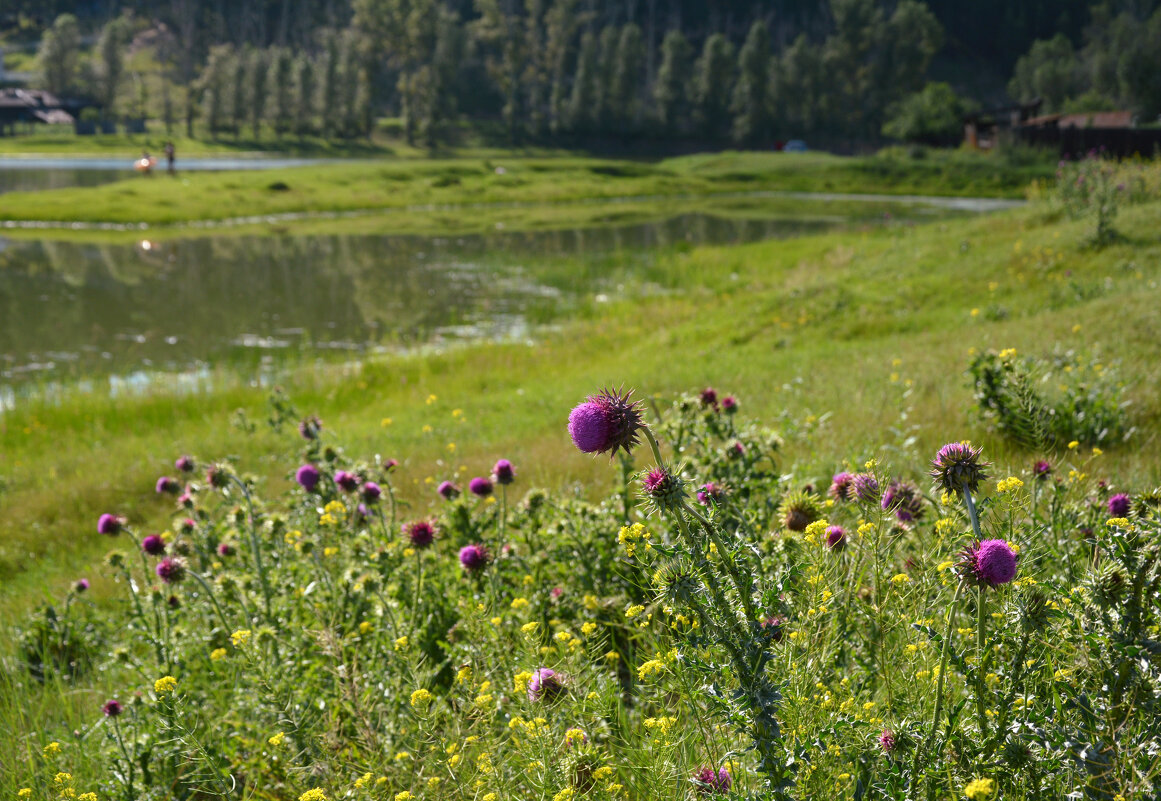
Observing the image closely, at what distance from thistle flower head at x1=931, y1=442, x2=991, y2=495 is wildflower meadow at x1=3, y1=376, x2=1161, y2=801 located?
1cm

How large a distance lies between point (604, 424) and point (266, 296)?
70.3ft

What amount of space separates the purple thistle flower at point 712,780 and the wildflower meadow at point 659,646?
11mm

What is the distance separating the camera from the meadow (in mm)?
2197

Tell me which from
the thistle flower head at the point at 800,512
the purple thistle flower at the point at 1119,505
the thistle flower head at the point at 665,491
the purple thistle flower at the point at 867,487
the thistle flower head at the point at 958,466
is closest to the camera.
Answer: the thistle flower head at the point at 665,491

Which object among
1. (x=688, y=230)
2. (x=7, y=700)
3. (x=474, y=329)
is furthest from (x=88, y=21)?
(x=7, y=700)

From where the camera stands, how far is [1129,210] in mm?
15391

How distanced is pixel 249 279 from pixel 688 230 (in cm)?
1945

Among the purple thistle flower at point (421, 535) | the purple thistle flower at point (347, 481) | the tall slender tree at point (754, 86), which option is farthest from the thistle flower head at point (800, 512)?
the tall slender tree at point (754, 86)

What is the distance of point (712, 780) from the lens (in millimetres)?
2318

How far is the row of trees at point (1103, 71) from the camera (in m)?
81.8

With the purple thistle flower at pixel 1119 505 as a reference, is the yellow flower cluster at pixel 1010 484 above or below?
above

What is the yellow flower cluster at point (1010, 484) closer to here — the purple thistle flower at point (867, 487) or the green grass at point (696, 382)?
the purple thistle flower at point (867, 487)

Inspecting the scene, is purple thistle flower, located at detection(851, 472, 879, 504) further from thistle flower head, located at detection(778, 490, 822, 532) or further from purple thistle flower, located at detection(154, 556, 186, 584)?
purple thistle flower, located at detection(154, 556, 186, 584)

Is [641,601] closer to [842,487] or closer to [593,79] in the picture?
[842,487]
